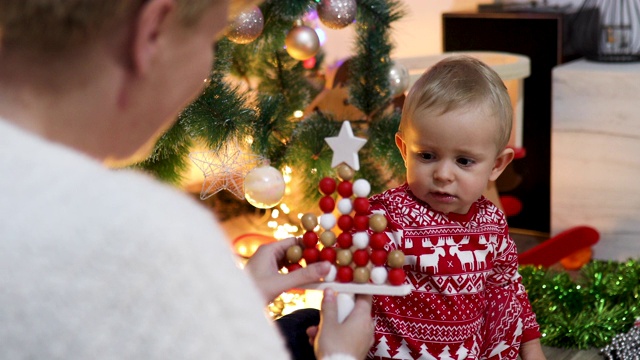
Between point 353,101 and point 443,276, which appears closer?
point 443,276

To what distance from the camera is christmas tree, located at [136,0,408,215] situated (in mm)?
1655

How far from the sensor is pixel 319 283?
39.4 inches

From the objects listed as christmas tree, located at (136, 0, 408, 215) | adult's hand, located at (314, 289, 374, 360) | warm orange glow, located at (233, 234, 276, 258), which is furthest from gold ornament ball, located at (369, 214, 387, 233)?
warm orange glow, located at (233, 234, 276, 258)

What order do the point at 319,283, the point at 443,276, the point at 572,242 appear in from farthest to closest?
the point at 572,242
the point at 443,276
the point at 319,283

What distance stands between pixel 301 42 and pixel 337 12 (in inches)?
3.8

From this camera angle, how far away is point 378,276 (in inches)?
39.7

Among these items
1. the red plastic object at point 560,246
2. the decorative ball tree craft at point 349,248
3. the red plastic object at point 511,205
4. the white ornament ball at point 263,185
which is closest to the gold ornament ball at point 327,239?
the decorative ball tree craft at point 349,248

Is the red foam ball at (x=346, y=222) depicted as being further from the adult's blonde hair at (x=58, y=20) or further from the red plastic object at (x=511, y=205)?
the red plastic object at (x=511, y=205)

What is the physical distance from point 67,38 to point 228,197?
90.3 inches

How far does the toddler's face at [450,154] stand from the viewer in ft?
4.17

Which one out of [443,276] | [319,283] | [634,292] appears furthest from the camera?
[634,292]

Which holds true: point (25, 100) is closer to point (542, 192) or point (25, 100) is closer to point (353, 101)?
point (353, 101)

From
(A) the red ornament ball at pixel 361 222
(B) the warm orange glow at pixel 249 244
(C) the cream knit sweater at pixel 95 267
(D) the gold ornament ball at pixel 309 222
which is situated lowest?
(B) the warm orange glow at pixel 249 244

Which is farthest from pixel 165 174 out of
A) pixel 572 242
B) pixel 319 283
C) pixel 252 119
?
pixel 572 242
